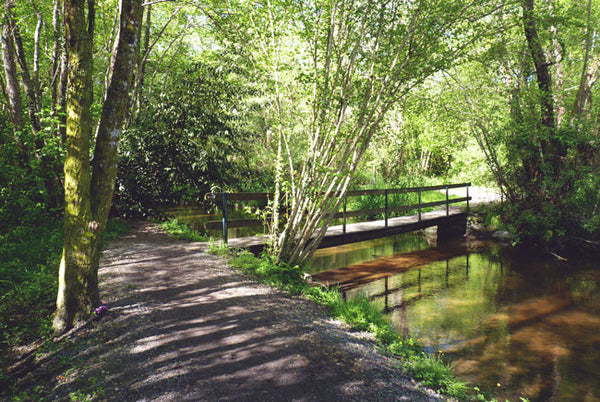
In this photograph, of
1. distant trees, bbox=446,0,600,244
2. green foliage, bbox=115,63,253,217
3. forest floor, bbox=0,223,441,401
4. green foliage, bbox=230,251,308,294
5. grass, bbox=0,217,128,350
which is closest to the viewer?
forest floor, bbox=0,223,441,401

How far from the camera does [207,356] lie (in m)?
3.39

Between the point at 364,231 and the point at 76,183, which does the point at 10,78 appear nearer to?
the point at 76,183

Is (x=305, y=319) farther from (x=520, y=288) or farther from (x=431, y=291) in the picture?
(x=520, y=288)

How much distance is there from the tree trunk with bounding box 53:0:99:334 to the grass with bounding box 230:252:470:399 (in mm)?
2745

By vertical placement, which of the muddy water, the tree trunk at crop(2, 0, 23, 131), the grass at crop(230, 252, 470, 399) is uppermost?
the tree trunk at crop(2, 0, 23, 131)

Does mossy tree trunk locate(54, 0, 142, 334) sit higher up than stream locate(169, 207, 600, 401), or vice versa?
mossy tree trunk locate(54, 0, 142, 334)

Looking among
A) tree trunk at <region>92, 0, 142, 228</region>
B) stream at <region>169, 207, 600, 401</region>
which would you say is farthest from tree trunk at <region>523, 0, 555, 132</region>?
tree trunk at <region>92, 0, 142, 228</region>

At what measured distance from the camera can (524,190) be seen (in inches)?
480

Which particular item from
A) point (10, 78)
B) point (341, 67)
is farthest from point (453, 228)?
point (10, 78)

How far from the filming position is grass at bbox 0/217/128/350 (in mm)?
3895

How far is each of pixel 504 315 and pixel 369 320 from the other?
360 centimetres

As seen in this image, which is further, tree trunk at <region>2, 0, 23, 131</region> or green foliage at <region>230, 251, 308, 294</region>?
tree trunk at <region>2, 0, 23, 131</region>

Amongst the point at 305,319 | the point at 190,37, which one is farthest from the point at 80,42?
the point at 190,37

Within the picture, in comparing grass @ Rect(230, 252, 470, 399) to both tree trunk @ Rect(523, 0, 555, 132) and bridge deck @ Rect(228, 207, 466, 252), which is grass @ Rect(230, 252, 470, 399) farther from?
tree trunk @ Rect(523, 0, 555, 132)
